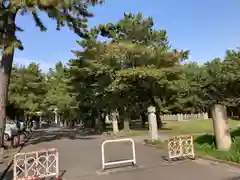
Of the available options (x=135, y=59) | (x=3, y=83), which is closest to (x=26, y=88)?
(x=135, y=59)

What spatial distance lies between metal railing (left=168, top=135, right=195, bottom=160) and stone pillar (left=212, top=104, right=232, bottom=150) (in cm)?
131

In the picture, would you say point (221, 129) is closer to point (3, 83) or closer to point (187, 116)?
point (3, 83)

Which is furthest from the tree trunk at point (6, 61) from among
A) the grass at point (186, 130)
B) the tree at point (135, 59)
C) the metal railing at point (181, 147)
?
the grass at point (186, 130)

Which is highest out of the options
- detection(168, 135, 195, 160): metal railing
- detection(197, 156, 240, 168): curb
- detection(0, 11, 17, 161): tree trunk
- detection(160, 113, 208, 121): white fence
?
detection(0, 11, 17, 161): tree trunk

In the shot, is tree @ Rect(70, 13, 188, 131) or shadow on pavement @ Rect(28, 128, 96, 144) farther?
shadow on pavement @ Rect(28, 128, 96, 144)

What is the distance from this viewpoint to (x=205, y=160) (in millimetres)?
11375

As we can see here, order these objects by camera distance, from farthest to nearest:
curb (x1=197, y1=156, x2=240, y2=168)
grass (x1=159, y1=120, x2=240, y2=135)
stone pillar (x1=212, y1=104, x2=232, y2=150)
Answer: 1. grass (x1=159, y1=120, x2=240, y2=135)
2. stone pillar (x1=212, y1=104, x2=232, y2=150)
3. curb (x1=197, y1=156, x2=240, y2=168)

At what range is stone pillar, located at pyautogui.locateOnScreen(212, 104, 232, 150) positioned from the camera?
1230 centimetres

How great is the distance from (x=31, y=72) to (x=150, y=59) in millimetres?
25554

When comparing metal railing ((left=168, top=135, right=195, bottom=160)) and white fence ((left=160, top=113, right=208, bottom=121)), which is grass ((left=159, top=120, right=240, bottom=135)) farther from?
white fence ((left=160, top=113, right=208, bottom=121))

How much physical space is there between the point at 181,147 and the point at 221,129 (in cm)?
196

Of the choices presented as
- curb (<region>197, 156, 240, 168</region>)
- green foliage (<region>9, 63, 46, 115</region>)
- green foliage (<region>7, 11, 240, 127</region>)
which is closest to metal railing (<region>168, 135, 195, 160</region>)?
curb (<region>197, 156, 240, 168</region>)

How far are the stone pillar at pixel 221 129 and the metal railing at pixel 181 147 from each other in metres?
1.31

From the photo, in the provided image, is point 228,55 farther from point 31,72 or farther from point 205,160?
point 205,160
